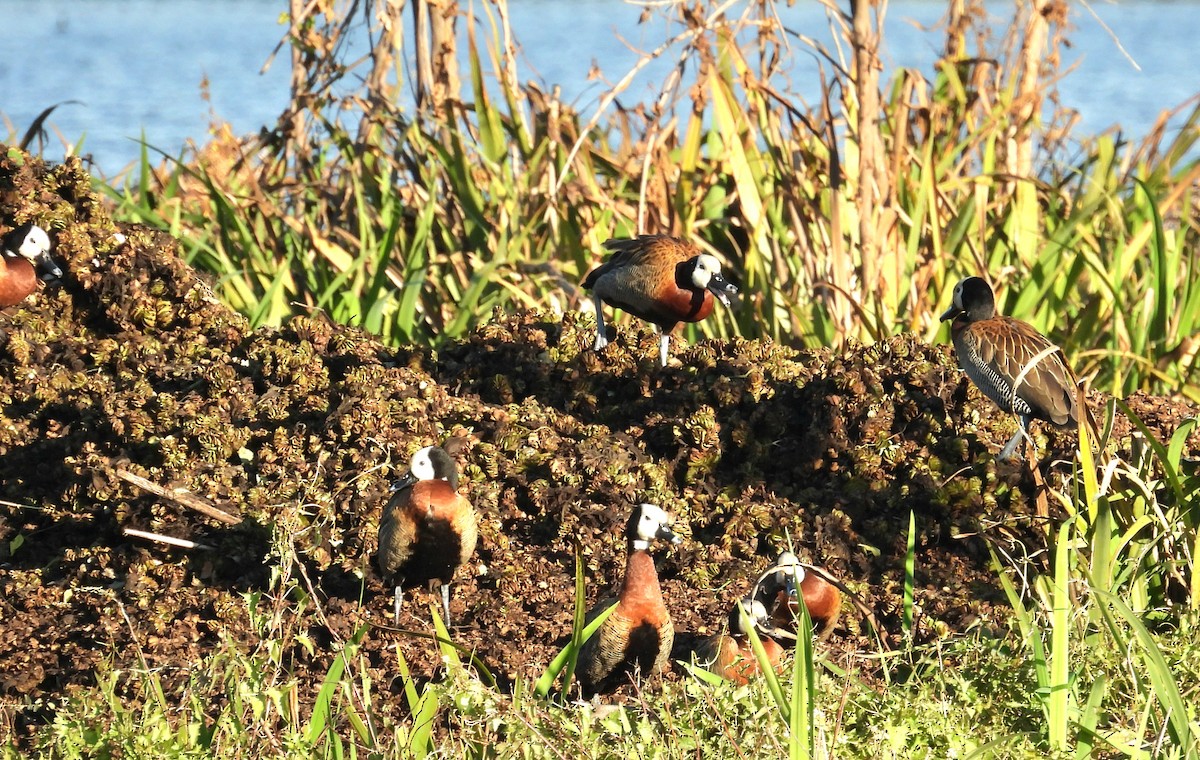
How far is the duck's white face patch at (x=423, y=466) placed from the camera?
3928 mm

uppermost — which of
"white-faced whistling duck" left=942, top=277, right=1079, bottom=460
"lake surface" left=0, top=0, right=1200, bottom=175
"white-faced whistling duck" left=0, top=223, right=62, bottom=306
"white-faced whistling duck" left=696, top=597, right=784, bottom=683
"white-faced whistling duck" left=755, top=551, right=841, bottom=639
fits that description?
"lake surface" left=0, top=0, right=1200, bottom=175

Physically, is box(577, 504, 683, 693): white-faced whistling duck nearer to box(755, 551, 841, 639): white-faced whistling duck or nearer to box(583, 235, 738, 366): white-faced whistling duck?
box(755, 551, 841, 639): white-faced whistling duck

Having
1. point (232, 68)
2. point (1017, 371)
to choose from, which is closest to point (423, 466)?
point (1017, 371)

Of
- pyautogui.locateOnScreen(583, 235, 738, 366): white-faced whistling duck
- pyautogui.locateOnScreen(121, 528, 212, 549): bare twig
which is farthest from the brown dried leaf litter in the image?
pyautogui.locateOnScreen(583, 235, 738, 366): white-faced whistling duck

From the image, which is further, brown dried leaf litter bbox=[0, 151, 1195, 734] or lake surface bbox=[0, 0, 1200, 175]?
lake surface bbox=[0, 0, 1200, 175]

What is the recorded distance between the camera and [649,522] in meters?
3.85

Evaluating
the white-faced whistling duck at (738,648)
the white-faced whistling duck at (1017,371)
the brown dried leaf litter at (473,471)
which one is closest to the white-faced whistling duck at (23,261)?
the brown dried leaf litter at (473,471)

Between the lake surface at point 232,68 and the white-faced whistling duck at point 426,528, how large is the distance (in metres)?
4.74

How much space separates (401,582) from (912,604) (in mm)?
1478

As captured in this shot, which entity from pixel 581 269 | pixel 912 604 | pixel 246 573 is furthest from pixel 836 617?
pixel 581 269

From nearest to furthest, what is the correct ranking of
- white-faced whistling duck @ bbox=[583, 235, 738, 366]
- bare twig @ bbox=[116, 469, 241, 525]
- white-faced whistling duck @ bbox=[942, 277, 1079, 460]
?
bare twig @ bbox=[116, 469, 241, 525], white-faced whistling duck @ bbox=[942, 277, 1079, 460], white-faced whistling duck @ bbox=[583, 235, 738, 366]

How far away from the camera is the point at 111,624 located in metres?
3.84

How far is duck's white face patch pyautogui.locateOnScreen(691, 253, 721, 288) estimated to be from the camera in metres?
4.94

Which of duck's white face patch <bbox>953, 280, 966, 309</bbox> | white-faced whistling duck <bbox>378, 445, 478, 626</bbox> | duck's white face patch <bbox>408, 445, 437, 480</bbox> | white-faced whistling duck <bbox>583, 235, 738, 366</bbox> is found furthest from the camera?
white-faced whistling duck <bbox>583, 235, 738, 366</bbox>
